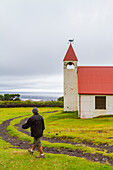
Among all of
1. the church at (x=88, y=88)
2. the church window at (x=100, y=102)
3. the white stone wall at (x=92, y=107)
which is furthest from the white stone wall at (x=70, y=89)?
the church window at (x=100, y=102)

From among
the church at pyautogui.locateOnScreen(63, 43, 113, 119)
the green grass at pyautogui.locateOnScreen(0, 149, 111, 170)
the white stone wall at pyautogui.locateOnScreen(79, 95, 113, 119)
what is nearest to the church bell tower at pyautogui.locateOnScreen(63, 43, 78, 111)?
the church at pyautogui.locateOnScreen(63, 43, 113, 119)

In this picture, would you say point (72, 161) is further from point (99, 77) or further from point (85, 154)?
point (99, 77)

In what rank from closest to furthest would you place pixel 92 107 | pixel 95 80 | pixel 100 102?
1. pixel 92 107
2. pixel 100 102
3. pixel 95 80

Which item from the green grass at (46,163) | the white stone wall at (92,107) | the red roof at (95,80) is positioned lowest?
the green grass at (46,163)

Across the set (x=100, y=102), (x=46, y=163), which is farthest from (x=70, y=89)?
(x=46, y=163)

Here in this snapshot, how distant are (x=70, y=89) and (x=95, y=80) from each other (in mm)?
4694

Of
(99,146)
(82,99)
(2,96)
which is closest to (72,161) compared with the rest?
(99,146)

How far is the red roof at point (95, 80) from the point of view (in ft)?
84.3

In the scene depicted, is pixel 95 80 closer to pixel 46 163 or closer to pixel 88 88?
pixel 88 88

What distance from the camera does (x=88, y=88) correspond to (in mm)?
26109

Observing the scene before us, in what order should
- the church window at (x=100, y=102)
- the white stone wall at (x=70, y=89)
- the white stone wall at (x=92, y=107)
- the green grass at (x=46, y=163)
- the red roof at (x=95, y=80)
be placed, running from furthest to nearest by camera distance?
1. the white stone wall at (x=70, y=89)
2. the red roof at (x=95, y=80)
3. the church window at (x=100, y=102)
4. the white stone wall at (x=92, y=107)
5. the green grass at (x=46, y=163)

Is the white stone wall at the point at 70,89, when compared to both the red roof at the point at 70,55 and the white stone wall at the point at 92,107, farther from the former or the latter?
the white stone wall at the point at 92,107

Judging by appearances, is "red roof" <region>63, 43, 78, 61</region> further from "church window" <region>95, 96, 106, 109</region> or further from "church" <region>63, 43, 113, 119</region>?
"church window" <region>95, 96, 106, 109</region>

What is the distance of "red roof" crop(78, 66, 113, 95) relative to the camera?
25.7 metres
